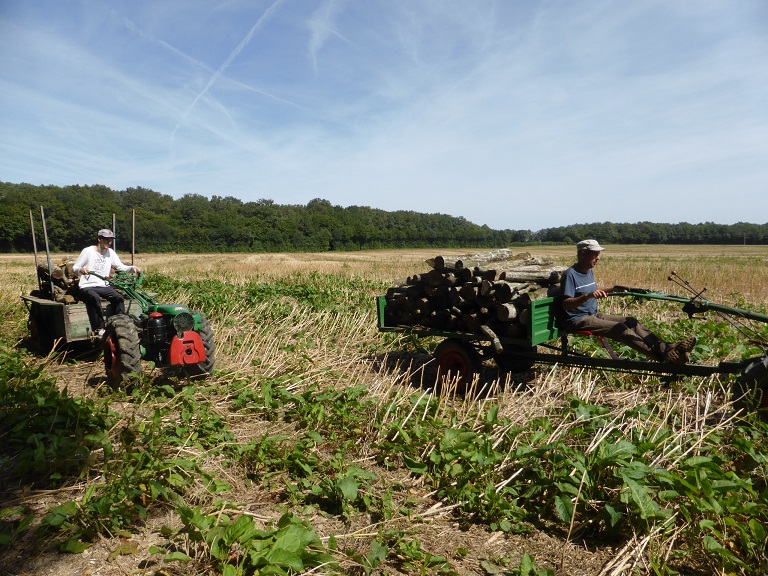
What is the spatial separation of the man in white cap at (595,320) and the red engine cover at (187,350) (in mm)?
4157

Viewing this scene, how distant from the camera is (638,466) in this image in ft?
10.8

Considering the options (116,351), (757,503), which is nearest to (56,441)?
(116,351)

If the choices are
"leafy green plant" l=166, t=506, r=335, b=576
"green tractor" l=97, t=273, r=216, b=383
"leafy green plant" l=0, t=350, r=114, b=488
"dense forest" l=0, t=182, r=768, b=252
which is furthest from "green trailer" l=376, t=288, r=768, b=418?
"dense forest" l=0, t=182, r=768, b=252

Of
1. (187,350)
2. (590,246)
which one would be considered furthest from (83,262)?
(590,246)

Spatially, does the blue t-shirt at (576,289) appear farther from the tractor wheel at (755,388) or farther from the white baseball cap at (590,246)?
the tractor wheel at (755,388)

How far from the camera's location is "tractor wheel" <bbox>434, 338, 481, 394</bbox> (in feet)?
20.1

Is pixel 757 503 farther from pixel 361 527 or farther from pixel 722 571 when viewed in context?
pixel 361 527

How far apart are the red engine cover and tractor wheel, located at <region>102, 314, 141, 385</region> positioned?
0.38 metres

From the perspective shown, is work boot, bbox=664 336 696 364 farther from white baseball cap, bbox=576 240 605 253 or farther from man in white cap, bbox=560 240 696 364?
white baseball cap, bbox=576 240 605 253

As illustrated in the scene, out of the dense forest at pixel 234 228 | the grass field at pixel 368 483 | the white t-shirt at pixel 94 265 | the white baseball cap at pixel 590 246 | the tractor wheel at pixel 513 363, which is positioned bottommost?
the grass field at pixel 368 483

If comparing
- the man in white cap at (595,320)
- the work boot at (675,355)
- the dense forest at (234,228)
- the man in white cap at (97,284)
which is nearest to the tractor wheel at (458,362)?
the man in white cap at (595,320)

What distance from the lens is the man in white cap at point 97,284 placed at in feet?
22.8

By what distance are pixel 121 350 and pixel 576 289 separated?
16.9ft

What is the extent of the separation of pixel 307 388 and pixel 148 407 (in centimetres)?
166
